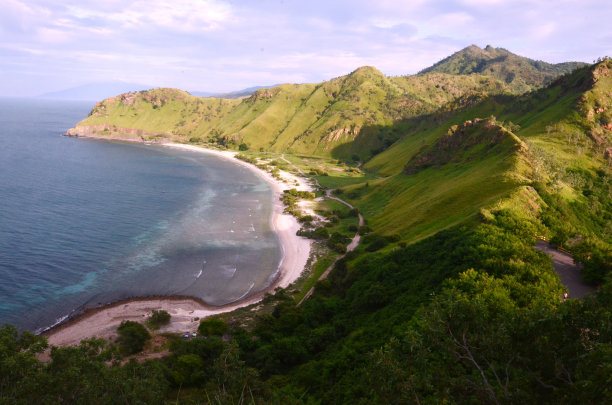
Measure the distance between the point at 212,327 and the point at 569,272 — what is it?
57.1 m

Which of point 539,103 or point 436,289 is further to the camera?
point 539,103

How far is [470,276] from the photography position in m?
39.1

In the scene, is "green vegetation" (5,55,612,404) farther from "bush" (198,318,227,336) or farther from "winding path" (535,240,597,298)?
"winding path" (535,240,597,298)

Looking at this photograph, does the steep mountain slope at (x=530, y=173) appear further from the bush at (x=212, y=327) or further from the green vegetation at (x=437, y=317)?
the bush at (x=212, y=327)

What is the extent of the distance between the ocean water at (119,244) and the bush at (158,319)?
10784 mm

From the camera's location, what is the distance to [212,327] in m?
57.8

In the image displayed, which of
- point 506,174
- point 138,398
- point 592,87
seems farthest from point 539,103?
point 138,398

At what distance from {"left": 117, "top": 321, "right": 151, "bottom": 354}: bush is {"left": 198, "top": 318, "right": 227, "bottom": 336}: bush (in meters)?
9.47

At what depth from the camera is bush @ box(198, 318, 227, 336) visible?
187 feet

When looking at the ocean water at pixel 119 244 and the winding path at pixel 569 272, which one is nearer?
the winding path at pixel 569 272

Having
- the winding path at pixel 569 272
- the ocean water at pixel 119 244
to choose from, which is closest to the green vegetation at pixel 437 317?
the winding path at pixel 569 272

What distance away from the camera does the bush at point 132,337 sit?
2071 inches

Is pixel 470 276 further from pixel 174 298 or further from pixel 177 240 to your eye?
pixel 177 240

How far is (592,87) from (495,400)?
571 feet
